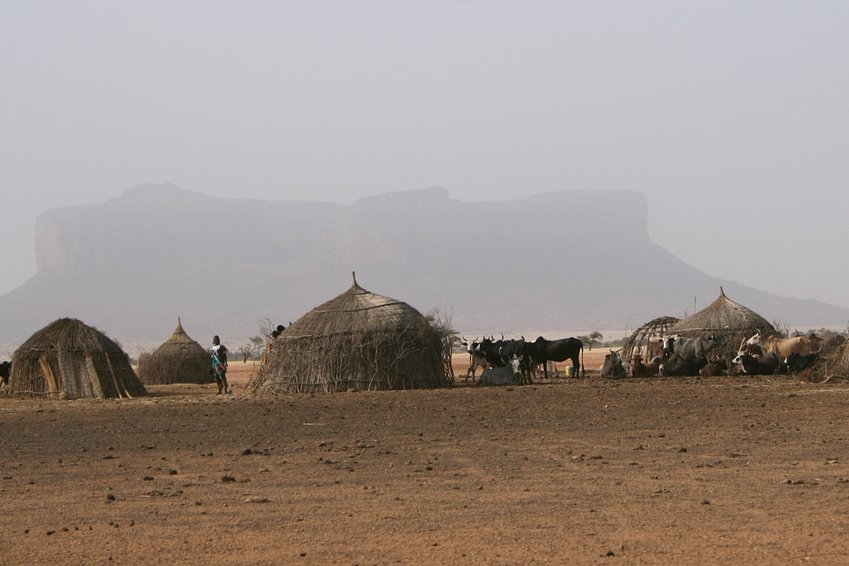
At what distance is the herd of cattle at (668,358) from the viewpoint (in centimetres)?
3272

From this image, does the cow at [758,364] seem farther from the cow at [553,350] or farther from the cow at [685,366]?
the cow at [553,350]

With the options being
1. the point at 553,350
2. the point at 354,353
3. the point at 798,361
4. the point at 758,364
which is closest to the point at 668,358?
the point at 758,364

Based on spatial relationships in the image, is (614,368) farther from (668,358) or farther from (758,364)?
(758,364)

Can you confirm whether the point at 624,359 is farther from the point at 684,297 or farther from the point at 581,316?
the point at 684,297

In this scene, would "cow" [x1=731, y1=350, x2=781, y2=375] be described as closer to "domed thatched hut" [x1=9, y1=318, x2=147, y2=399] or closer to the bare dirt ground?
the bare dirt ground

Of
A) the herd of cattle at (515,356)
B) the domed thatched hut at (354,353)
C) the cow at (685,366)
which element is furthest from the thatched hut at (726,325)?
the domed thatched hut at (354,353)

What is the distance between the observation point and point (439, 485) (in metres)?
12.7

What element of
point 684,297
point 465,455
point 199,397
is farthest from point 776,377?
point 684,297

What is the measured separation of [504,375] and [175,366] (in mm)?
16176

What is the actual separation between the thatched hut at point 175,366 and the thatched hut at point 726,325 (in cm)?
1695

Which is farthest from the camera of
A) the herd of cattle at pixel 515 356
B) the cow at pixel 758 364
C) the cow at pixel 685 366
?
the cow at pixel 685 366

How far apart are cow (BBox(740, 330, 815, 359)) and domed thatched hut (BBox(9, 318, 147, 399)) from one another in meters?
18.5

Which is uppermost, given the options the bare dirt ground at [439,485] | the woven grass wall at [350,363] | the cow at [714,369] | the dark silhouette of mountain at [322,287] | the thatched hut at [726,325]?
the dark silhouette of mountain at [322,287]

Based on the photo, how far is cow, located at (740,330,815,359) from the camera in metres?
36.5
